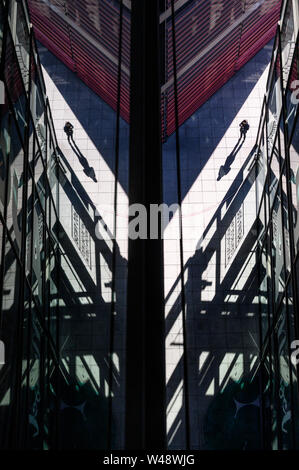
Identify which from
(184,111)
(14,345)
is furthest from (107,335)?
(184,111)

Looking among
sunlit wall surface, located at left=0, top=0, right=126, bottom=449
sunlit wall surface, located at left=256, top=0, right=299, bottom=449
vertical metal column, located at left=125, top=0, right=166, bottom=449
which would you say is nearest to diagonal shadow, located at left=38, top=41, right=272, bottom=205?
sunlit wall surface, located at left=0, top=0, right=126, bottom=449

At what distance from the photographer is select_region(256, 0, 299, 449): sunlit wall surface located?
10.8m

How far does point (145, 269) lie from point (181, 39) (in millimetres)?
14174

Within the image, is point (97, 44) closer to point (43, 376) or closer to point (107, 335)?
point (107, 335)

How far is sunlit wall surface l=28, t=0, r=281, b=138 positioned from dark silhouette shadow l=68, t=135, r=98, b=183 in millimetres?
1840

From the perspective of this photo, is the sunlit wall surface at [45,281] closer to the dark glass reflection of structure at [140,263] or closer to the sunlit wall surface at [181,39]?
the dark glass reflection of structure at [140,263]

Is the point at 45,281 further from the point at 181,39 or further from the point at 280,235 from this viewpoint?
the point at 181,39

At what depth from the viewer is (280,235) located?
40.9 ft

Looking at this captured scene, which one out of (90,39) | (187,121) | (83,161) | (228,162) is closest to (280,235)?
(83,161)

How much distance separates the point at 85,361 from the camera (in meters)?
15.4

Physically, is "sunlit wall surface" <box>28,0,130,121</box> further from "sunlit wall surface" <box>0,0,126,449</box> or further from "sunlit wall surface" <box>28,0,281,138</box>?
"sunlit wall surface" <box>0,0,126,449</box>

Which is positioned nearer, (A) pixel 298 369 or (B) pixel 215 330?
(A) pixel 298 369
